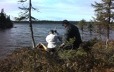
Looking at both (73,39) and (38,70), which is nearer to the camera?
(38,70)

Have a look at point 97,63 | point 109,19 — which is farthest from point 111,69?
point 109,19

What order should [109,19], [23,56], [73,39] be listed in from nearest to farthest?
[73,39] < [23,56] < [109,19]

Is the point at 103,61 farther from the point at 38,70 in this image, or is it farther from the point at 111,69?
the point at 38,70

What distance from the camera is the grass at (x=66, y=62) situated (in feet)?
40.0

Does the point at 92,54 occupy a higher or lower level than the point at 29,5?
lower

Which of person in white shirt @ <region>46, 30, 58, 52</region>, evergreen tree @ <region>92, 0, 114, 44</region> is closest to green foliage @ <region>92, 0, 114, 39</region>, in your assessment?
evergreen tree @ <region>92, 0, 114, 44</region>

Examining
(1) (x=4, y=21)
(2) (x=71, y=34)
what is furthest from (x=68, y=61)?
(1) (x=4, y=21)

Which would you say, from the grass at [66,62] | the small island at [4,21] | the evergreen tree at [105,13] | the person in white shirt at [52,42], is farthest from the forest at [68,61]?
the small island at [4,21]

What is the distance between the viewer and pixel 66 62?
1281 cm

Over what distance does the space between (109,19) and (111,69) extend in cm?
2846

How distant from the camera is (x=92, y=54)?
14.0 meters

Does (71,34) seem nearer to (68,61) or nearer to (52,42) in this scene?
(52,42)

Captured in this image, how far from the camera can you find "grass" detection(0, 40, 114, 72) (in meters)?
12.2

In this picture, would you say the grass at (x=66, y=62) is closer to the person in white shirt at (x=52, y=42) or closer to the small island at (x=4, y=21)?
the person in white shirt at (x=52, y=42)
